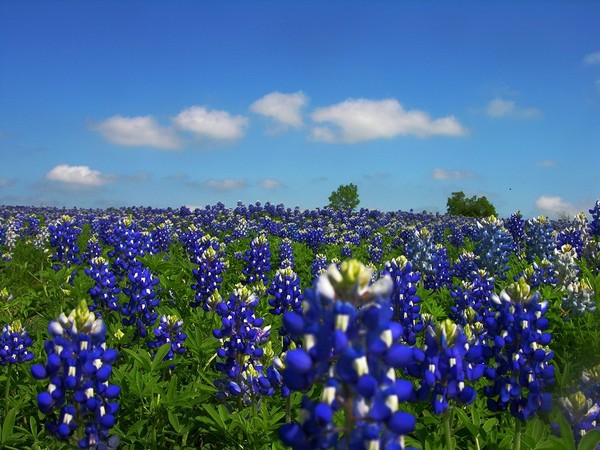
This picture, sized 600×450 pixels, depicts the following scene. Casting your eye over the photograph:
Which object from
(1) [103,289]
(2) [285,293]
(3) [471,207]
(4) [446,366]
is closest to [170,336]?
(2) [285,293]

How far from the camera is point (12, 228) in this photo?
15.2 m

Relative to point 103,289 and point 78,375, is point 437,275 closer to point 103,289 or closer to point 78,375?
point 103,289

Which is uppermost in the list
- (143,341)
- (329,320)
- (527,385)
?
(329,320)

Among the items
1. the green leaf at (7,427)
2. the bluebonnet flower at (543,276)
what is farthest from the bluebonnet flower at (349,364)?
the bluebonnet flower at (543,276)

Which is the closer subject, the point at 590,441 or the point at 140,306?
the point at 590,441

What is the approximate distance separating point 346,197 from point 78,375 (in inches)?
1432

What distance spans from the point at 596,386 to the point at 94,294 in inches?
195

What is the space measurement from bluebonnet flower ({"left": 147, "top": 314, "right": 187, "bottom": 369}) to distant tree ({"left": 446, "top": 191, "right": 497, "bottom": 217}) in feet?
135

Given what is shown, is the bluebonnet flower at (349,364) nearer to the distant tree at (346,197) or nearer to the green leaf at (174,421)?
the green leaf at (174,421)

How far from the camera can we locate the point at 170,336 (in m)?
4.93

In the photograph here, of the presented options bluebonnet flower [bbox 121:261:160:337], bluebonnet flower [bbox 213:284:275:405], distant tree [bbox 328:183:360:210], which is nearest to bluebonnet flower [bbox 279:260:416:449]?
bluebonnet flower [bbox 213:284:275:405]

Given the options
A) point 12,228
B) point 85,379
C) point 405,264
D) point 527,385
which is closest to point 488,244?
point 405,264

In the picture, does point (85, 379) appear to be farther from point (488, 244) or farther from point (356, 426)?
point (488, 244)

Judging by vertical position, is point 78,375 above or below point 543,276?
below
